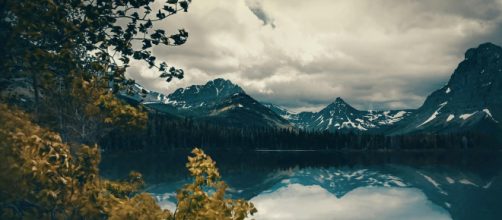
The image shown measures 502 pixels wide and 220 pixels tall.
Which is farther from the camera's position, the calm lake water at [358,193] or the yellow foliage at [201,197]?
the calm lake water at [358,193]

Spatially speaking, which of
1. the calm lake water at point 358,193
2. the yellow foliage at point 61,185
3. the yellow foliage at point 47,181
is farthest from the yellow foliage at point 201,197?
the calm lake water at point 358,193

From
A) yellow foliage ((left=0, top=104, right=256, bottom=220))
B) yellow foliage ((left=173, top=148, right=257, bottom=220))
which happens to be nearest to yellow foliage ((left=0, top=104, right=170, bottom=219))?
yellow foliage ((left=0, top=104, right=256, bottom=220))

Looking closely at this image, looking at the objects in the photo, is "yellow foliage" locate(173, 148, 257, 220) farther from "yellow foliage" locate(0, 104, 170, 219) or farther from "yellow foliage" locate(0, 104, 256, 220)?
"yellow foliage" locate(0, 104, 170, 219)

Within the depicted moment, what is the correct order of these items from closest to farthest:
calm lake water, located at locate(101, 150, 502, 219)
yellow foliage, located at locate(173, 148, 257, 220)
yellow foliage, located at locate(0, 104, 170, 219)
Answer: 1. yellow foliage, located at locate(0, 104, 170, 219)
2. yellow foliage, located at locate(173, 148, 257, 220)
3. calm lake water, located at locate(101, 150, 502, 219)

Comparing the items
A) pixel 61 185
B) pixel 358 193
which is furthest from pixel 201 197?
pixel 358 193

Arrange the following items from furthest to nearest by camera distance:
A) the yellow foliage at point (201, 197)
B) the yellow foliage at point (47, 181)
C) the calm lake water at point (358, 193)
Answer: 1. the calm lake water at point (358, 193)
2. the yellow foliage at point (201, 197)
3. the yellow foliage at point (47, 181)

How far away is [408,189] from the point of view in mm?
105312

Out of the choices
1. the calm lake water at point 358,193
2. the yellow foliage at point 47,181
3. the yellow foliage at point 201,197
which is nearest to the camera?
the yellow foliage at point 47,181

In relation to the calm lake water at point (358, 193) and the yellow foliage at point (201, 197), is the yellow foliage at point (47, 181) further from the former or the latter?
the calm lake water at point (358, 193)

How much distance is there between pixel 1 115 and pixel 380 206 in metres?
79.6

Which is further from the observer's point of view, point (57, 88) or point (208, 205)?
point (57, 88)

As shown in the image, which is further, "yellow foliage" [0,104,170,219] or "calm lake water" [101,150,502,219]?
"calm lake water" [101,150,502,219]

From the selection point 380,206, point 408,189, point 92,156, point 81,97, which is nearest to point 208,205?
point 92,156

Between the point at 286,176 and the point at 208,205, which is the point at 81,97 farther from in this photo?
the point at 286,176
